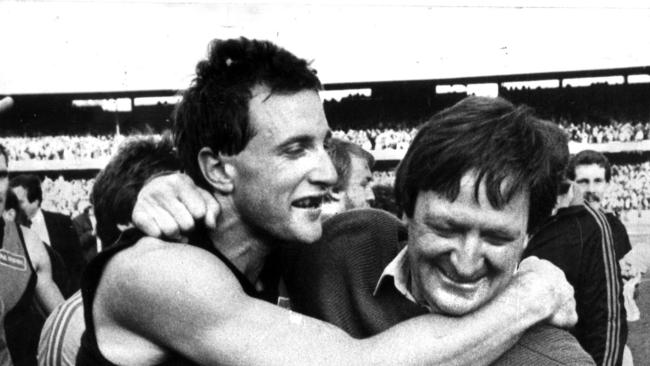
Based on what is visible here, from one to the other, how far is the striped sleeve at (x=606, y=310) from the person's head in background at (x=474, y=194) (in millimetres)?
831

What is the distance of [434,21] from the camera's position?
2.35 meters

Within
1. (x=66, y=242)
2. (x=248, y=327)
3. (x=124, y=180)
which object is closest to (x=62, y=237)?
(x=66, y=242)

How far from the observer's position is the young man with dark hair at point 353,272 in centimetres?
89

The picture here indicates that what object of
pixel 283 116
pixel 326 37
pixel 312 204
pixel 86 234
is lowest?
pixel 86 234

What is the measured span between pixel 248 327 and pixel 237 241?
23cm

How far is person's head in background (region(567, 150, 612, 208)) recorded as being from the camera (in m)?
A: 2.43

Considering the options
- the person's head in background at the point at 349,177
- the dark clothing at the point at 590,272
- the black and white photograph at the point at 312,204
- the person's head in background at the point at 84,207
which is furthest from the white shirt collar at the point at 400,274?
the person's head in background at the point at 84,207

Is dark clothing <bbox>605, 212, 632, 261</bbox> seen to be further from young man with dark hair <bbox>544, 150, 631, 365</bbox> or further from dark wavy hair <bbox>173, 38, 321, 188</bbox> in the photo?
dark wavy hair <bbox>173, 38, 321, 188</bbox>

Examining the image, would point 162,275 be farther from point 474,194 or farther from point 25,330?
point 25,330

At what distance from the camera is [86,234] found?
3082 millimetres

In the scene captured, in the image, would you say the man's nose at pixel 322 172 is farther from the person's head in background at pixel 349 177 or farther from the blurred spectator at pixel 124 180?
the person's head in background at pixel 349 177

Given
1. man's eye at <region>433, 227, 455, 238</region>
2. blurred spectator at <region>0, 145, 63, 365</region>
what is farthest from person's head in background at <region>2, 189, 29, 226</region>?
man's eye at <region>433, 227, 455, 238</region>

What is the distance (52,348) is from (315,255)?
0.53 metres

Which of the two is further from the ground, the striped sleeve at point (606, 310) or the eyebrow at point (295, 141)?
the eyebrow at point (295, 141)
